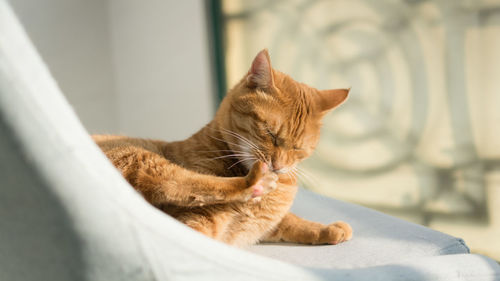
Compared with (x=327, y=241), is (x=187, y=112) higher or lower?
lower

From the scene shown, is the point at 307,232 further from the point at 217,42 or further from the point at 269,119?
the point at 217,42

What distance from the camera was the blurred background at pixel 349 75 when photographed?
2.29 meters

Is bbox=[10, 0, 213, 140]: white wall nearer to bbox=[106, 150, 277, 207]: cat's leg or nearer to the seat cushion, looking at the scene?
the seat cushion

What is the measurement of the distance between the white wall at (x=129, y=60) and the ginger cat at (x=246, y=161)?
2478mm

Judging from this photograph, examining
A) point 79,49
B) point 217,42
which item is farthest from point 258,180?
point 79,49

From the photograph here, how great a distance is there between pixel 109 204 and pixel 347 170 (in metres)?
2.57

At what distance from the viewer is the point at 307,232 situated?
1200 millimetres

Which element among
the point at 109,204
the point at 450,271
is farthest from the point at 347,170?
the point at 109,204

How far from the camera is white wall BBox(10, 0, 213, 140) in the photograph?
366cm

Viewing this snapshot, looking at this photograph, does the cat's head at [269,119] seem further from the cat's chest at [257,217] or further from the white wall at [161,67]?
the white wall at [161,67]

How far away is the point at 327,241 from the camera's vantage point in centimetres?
118

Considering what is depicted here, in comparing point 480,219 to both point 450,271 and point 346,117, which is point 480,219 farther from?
point 450,271

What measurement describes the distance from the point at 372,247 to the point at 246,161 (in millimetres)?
449

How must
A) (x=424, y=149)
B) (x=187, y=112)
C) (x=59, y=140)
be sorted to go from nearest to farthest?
(x=59, y=140), (x=424, y=149), (x=187, y=112)
